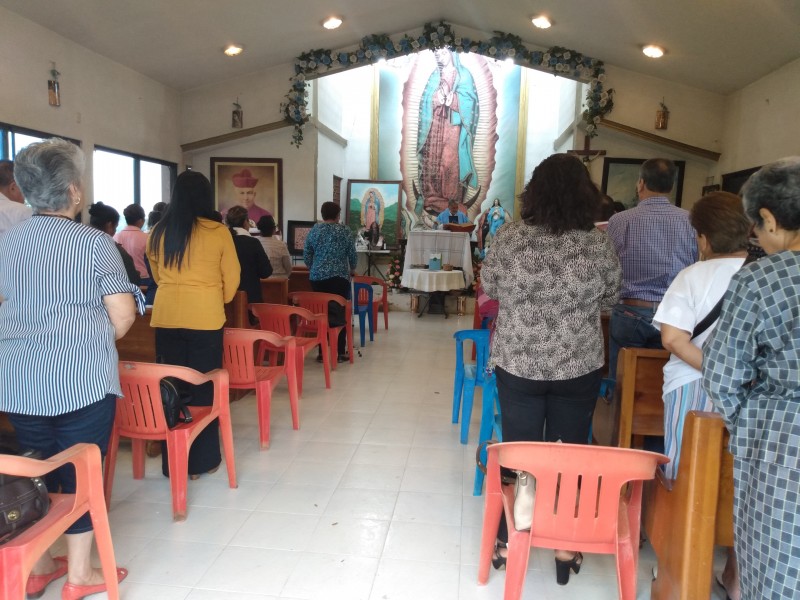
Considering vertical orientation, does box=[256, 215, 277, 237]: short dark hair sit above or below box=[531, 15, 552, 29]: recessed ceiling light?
below

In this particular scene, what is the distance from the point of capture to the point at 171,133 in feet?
25.6

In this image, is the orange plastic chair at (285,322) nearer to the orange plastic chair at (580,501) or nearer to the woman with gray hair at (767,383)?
the orange plastic chair at (580,501)

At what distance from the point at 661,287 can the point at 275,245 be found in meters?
3.28

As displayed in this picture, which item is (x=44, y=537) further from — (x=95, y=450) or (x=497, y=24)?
(x=497, y=24)

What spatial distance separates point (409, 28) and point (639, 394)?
712 cm

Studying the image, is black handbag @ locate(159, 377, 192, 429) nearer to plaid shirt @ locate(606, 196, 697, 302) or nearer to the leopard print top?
the leopard print top

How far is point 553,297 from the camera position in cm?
191

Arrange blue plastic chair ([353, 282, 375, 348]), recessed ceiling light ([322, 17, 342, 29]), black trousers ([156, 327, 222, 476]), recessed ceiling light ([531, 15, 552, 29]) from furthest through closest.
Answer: recessed ceiling light ([322, 17, 342, 29]) < recessed ceiling light ([531, 15, 552, 29]) < blue plastic chair ([353, 282, 375, 348]) < black trousers ([156, 327, 222, 476])

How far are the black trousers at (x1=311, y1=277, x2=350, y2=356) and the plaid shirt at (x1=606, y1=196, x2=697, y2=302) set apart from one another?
2.70m

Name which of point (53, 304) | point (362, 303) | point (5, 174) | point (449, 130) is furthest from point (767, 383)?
point (449, 130)

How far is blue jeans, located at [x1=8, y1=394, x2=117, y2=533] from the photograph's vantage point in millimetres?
1800

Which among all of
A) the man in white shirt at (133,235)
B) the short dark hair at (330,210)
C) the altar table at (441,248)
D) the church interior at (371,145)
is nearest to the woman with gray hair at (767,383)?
the church interior at (371,145)

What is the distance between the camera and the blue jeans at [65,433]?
1800 millimetres

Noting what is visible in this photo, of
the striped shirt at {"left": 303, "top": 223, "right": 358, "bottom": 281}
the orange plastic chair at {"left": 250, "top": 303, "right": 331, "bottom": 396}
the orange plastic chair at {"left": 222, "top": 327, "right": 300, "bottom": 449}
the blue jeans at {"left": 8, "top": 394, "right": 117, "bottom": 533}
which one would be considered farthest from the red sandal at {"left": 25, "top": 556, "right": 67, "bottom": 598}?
the striped shirt at {"left": 303, "top": 223, "right": 358, "bottom": 281}
